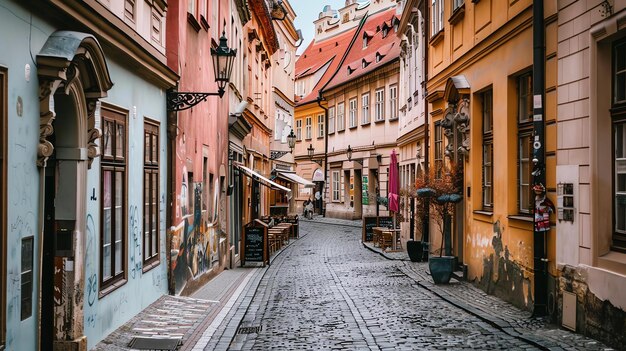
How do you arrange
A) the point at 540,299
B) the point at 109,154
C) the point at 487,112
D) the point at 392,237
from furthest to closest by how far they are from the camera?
the point at 392,237 < the point at 487,112 < the point at 540,299 < the point at 109,154

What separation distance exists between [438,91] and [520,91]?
6.47m

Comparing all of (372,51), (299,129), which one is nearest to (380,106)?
(372,51)

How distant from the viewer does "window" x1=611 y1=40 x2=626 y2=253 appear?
9039mm

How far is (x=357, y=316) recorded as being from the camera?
12250 mm

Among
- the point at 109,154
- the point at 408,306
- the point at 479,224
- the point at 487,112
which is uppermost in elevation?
the point at 487,112

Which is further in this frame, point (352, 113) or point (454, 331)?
point (352, 113)

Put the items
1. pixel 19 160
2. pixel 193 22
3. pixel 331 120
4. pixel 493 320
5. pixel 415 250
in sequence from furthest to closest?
pixel 331 120 → pixel 415 250 → pixel 193 22 → pixel 493 320 → pixel 19 160

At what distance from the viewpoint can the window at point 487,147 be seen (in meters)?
14.9

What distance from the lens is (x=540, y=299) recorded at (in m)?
10.9

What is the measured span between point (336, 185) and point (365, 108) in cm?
930

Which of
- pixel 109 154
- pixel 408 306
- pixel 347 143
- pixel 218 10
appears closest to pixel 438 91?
pixel 218 10

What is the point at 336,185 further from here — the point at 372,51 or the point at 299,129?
the point at 299,129

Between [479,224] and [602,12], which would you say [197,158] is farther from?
[602,12]

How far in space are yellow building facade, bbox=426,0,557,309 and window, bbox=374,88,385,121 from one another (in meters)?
22.6
